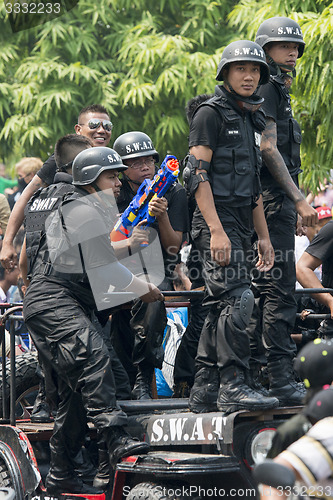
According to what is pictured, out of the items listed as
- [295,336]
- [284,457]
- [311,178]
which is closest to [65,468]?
[295,336]

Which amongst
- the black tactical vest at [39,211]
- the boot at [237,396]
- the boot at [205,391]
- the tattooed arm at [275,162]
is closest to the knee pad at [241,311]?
the boot at [237,396]

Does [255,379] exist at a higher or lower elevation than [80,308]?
lower

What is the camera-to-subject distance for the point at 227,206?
672 centimetres

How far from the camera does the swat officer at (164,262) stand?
7434mm

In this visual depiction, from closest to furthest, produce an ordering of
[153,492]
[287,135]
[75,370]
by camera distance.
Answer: [153,492] < [75,370] < [287,135]

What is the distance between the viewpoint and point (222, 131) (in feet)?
21.9

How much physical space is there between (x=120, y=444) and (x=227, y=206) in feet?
5.76

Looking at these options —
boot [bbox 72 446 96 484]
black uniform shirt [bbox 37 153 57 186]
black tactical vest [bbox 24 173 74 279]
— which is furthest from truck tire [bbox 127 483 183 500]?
black uniform shirt [bbox 37 153 57 186]

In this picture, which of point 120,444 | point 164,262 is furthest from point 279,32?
point 120,444

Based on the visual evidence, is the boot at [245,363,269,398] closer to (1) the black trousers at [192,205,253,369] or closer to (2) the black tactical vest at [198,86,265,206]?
(1) the black trousers at [192,205,253,369]

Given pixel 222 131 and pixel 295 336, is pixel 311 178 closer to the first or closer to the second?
pixel 295 336

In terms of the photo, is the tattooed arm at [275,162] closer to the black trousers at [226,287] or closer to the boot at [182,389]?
the black trousers at [226,287]

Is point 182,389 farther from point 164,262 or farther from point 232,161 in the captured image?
point 232,161

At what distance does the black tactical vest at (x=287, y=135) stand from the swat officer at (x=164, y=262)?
0.88 m
